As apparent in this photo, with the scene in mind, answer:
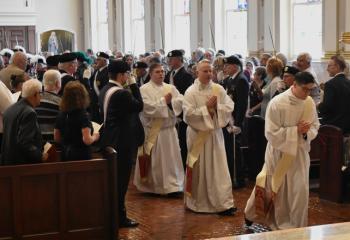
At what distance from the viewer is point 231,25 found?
18875 millimetres

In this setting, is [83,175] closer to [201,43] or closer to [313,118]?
[313,118]

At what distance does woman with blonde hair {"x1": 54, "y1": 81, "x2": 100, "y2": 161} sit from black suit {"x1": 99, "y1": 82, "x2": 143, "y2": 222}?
28.6 inches

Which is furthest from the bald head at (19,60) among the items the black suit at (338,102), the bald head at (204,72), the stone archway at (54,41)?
the stone archway at (54,41)

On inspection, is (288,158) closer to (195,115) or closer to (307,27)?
(195,115)

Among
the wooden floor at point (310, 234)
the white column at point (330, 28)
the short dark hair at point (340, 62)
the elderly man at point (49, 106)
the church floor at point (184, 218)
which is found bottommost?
the church floor at point (184, 218)

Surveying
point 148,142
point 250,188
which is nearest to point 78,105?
point 148,142

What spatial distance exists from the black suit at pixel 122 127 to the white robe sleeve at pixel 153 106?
1350 millimetres

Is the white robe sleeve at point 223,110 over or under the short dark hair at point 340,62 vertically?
under

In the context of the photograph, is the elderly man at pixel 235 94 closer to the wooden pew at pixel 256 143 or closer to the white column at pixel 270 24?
the wooden pew at pixel 256 143

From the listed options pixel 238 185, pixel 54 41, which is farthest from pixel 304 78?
pixel 54 41

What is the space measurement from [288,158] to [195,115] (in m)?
1.53

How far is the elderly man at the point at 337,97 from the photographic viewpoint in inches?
355

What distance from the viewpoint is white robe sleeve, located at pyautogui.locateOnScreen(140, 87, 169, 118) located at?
9258 mm

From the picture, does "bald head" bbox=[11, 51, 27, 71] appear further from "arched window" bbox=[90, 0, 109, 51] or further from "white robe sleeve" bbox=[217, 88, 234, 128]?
"arched window" bbox=[90, 0, 109, 51]
